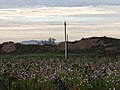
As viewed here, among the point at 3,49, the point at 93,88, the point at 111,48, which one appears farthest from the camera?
the point at 3,49

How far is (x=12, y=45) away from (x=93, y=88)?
4613cm

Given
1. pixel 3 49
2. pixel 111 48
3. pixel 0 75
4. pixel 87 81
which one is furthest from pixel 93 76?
pixel 3 49

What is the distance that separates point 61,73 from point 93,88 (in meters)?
2.65

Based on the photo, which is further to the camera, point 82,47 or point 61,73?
point 82,47

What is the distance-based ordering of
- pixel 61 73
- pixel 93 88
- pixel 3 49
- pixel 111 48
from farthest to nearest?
pixel 3 49
pixel 111 48
pixel 61 73
pixel 93 88

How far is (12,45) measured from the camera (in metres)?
59.9

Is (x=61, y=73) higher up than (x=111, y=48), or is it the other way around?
(x=61, y=73)

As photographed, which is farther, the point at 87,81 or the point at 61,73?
the point at 61,73

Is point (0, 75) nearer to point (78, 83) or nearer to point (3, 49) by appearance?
point (78, 83)

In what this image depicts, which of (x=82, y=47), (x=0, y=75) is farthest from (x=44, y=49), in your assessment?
(x=0, y=75)

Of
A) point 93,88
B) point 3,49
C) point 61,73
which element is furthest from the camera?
point 3,49

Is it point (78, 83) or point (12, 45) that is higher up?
point (78, 83)

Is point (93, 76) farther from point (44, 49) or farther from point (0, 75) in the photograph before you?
point (44, 49)

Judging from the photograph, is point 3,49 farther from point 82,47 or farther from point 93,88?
point 93,88
